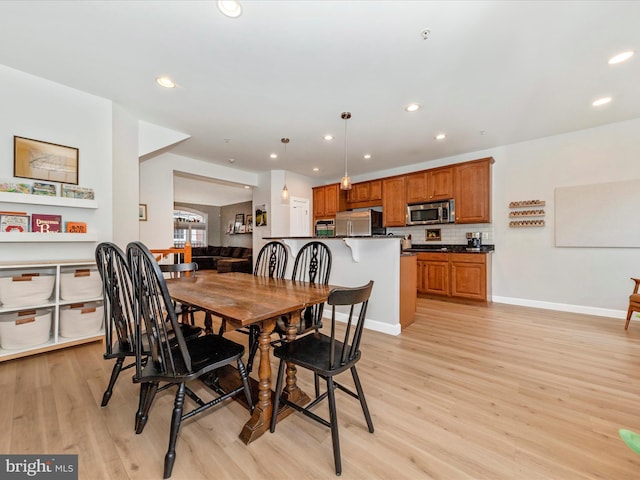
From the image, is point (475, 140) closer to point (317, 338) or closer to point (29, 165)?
point (317, 338)

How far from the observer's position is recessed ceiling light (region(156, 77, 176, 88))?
2650mm

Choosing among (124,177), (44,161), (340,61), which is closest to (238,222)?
(124,177)

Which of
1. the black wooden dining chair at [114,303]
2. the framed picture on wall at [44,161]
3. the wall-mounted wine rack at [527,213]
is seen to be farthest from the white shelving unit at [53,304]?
the wall-mounted wine rack at [527,213]

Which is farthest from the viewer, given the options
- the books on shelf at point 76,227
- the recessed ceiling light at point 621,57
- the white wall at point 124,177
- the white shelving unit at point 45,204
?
the white wall at point 124,177

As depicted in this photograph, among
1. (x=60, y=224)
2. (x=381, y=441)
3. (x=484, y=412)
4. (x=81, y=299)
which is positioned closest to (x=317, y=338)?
(x=381, y=441)

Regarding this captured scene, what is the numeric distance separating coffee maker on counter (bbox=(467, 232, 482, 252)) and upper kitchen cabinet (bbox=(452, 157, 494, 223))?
0.96 ft

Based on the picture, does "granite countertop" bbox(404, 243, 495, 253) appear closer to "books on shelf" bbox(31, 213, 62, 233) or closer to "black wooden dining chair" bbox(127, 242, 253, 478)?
"black wooden dining chair" bbox(127, 242, 253, 478)

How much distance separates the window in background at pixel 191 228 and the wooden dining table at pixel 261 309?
9.70 meters

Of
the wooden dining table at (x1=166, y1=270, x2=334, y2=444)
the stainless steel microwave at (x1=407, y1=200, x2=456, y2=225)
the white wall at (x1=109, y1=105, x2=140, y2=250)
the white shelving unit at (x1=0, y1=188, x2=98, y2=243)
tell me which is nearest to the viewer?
the wooden dining table at (x1=166, y1=270, x2=334, y2=444)

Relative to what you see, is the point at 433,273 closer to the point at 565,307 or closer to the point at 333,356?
the point at 565,307

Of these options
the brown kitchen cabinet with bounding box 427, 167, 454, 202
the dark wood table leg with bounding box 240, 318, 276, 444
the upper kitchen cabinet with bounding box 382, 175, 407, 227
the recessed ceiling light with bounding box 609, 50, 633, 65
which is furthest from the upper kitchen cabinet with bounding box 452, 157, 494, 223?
the dark wood table leg with bounding box 240, 318, 276, 444

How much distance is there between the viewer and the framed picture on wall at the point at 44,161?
2578 mm

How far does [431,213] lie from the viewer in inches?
202

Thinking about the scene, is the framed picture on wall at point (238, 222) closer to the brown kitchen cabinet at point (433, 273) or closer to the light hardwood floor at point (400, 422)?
the brown kitchen cabinet at point (433, 273)
